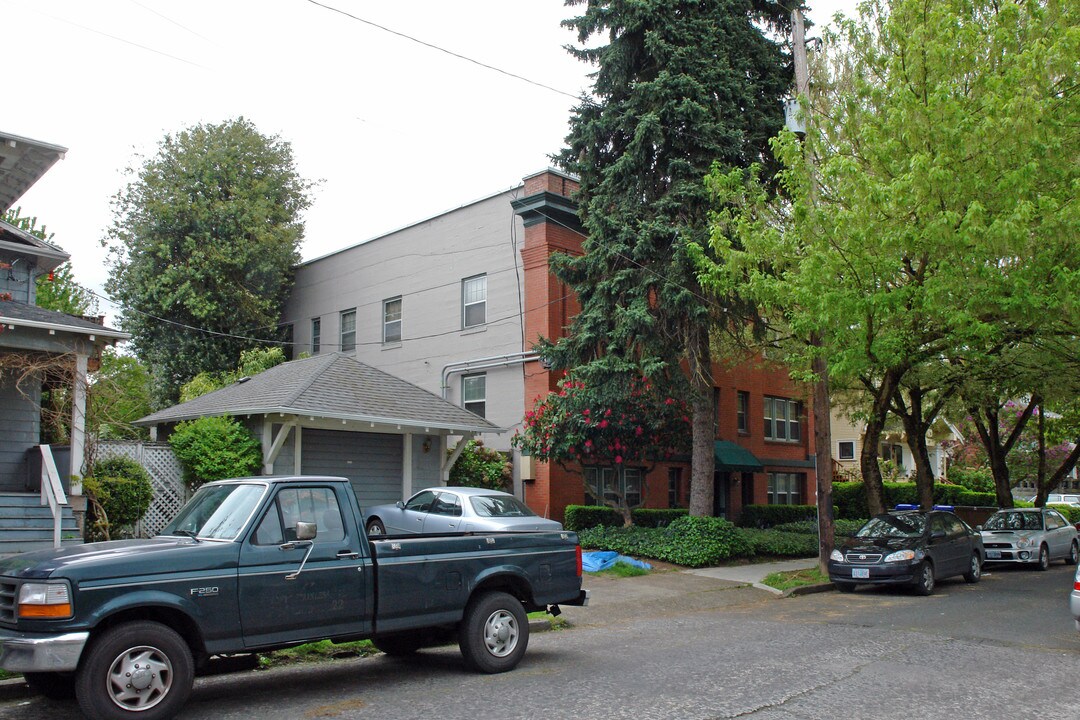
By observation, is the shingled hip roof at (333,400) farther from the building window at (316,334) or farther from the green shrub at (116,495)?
the building window at (316,334)

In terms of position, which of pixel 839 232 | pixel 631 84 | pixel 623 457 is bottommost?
pixel 623 457

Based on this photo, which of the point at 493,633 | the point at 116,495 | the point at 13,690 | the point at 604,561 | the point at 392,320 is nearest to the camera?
the point at 13,690

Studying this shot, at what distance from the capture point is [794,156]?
51.4 ft

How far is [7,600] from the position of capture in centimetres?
664

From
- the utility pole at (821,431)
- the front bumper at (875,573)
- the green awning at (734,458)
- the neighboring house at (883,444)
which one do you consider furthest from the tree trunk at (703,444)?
the neighboring house at (883,444)

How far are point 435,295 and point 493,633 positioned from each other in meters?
18.7

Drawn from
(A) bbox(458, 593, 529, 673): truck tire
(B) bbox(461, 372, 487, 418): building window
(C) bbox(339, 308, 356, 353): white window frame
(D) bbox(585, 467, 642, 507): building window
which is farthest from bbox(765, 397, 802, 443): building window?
(A) bbox(458, 593, 529, 673): truck tire

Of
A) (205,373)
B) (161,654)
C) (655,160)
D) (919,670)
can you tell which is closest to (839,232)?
(655,160)

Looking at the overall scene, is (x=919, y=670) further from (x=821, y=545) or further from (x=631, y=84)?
(x=631, y=84)

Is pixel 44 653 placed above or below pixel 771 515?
above

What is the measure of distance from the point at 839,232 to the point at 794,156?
6.19 ft

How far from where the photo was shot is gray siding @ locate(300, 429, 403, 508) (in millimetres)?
18703

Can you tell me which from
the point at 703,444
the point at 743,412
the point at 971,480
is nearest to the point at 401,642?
the point at 703,444

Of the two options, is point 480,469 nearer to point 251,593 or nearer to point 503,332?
point 503,332
